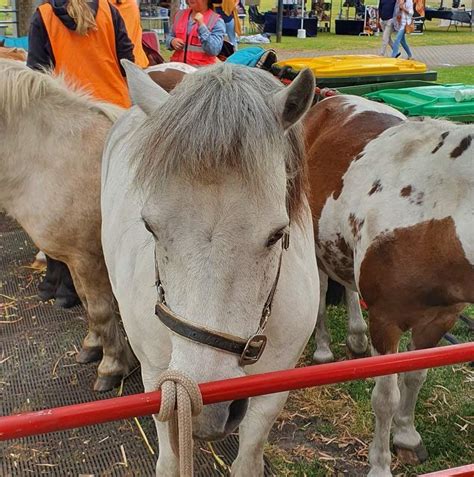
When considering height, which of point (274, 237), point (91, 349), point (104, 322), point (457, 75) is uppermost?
point (274, 237)

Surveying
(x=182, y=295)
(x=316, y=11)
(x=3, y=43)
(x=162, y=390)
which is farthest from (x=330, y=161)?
(x=316, y=11)

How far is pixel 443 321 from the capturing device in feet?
8.67

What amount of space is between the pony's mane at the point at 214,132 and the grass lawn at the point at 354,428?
69.7 inches

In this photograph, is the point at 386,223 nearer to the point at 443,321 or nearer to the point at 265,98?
the point at 443,321

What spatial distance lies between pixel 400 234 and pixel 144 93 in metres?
1.28

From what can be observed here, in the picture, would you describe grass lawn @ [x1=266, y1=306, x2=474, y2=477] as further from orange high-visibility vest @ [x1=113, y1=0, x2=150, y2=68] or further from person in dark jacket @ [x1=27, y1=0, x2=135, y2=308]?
orange high-visibility vest @ [x1=113, y1=0, x2=150, y2=68]

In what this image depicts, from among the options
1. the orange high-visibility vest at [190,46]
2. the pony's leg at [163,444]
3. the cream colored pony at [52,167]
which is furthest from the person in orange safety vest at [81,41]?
the pony's leg at [163,444]

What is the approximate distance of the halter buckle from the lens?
1.43 metres

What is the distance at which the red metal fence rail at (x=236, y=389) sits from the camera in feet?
3.96

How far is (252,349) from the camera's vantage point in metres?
1.45

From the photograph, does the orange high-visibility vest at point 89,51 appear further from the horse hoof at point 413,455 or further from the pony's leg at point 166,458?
the horse hoof at point 413,455

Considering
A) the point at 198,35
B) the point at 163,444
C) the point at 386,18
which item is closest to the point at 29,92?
the point at 163,444

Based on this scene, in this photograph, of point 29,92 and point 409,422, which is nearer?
point 409,422

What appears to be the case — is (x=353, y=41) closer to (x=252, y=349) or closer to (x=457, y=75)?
(x=457, y=75)
